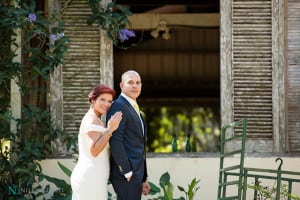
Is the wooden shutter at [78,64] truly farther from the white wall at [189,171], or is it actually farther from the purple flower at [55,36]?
the white wall at [189,171]

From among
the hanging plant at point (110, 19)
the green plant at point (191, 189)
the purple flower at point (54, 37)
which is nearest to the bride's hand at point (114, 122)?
the green plant at point (191, 189)

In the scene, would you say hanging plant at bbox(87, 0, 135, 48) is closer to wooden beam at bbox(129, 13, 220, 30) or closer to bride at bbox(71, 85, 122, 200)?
bride at bbox(71, 85, 122, 200)

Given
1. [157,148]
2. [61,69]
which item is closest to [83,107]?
[61,69]

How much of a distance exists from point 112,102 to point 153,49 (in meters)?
7.25

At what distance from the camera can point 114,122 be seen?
224 inches

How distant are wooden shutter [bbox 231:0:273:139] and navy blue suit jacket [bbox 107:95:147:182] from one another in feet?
5.48

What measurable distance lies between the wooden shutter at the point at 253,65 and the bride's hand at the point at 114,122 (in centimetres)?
188

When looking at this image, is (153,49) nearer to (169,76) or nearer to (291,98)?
(169,76)

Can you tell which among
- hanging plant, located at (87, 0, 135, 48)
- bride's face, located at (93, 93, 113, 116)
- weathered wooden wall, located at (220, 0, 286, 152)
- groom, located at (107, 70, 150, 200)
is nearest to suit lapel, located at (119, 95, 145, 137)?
groom, located at (107, 70, 150, 200)

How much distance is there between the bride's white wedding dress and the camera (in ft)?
18.9

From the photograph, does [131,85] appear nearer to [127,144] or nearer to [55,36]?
[127,144]

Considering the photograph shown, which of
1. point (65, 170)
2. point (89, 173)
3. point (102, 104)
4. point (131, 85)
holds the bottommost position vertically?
point (65, 170)

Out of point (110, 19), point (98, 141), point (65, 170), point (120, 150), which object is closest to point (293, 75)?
point (110, 19)

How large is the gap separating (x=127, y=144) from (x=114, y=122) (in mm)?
257
